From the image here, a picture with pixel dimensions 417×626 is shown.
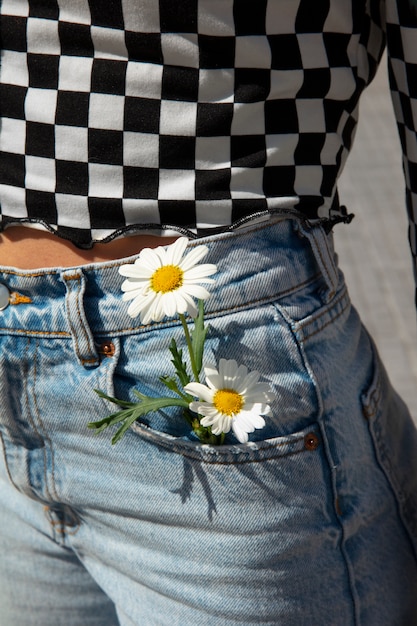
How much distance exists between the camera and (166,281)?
2.50 feet

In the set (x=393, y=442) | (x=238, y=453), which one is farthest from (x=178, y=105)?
(x=393, y=442)

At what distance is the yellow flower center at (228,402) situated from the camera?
77 centimetres

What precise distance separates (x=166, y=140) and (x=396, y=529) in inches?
21.3

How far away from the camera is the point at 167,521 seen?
841mm

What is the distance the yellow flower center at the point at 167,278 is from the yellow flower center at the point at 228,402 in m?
0.12

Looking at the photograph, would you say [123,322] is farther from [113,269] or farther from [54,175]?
[54,175]

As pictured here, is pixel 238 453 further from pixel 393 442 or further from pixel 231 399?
pixel 393 442

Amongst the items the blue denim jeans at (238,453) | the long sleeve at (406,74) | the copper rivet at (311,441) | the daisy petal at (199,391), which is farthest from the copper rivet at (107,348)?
the long sleeve at (406,74)

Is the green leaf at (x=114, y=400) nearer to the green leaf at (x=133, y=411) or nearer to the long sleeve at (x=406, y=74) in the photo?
the green leaf at (x=133, y=411)

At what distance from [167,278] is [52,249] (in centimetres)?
19

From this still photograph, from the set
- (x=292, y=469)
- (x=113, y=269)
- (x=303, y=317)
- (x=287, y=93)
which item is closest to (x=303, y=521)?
(x=292, y=469)

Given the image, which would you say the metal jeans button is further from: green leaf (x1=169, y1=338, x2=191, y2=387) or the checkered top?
green leaf (x1=169, y1=338, x2=191, y2=387)

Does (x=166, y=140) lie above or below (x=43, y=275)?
above

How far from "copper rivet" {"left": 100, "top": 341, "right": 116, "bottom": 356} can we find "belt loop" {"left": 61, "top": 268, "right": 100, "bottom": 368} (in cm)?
1
